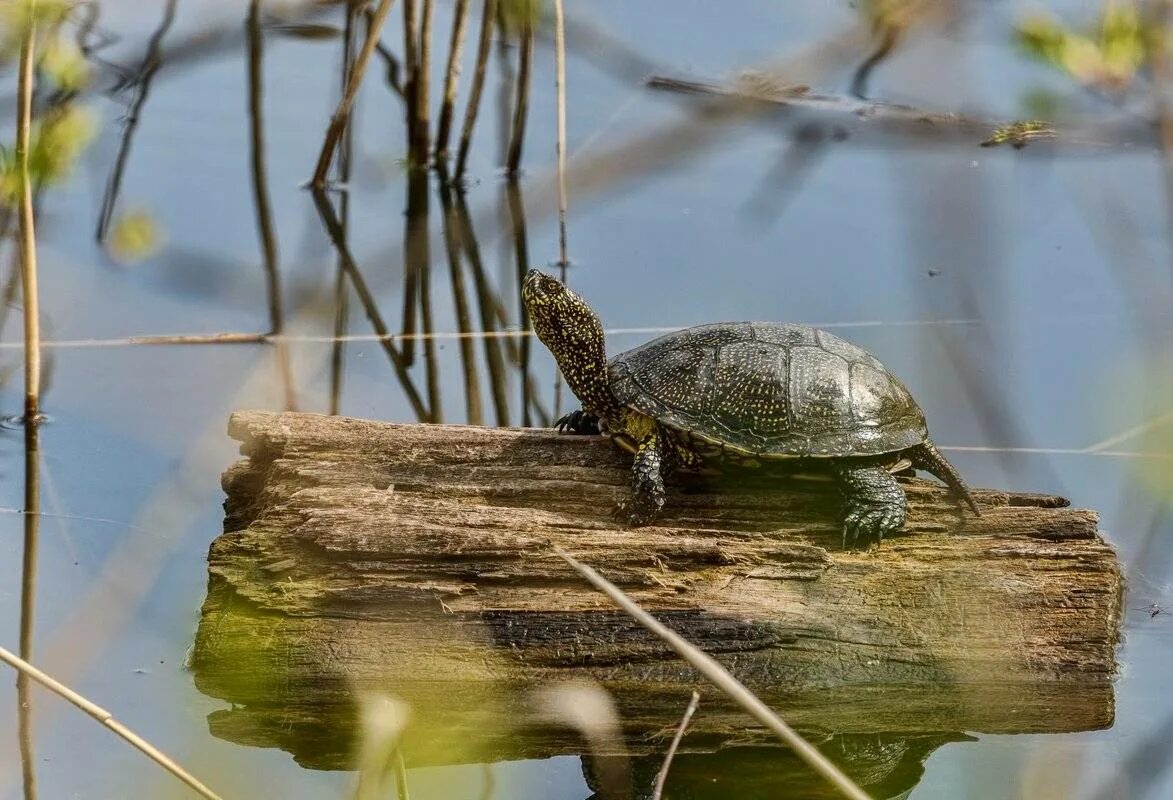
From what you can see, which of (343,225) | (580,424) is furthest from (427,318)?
(580,424)

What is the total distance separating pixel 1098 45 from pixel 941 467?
2257 millimetres

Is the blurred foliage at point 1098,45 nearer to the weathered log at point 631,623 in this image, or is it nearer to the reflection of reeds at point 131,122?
the weathered log at point 631,623

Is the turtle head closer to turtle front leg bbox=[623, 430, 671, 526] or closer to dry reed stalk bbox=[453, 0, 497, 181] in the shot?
turtle front leg bbox=[623, 430, 671, 526]

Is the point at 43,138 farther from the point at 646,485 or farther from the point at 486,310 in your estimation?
the point at 486,310

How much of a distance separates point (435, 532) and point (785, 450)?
0.80 metres

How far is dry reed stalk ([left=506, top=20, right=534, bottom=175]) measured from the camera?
5645 mm

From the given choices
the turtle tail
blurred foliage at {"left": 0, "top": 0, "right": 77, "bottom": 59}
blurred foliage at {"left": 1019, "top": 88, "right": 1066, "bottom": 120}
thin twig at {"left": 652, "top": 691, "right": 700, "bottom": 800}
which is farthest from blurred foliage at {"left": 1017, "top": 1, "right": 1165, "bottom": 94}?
the turtle tail

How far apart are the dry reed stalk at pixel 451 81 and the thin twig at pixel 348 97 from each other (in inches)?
11.2

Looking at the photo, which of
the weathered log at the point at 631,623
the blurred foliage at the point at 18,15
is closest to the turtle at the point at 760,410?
the weathered log at the point at 631,623

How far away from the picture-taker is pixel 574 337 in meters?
3.54

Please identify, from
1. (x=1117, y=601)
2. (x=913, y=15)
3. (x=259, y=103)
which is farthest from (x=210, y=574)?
(x=259, y=103)

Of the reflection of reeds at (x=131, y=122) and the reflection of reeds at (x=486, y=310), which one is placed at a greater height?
the reflection of reeds at (x=131, y=122)

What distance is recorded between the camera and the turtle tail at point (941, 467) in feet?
11.0

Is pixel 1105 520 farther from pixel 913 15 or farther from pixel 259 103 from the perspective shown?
pixel 259 103
